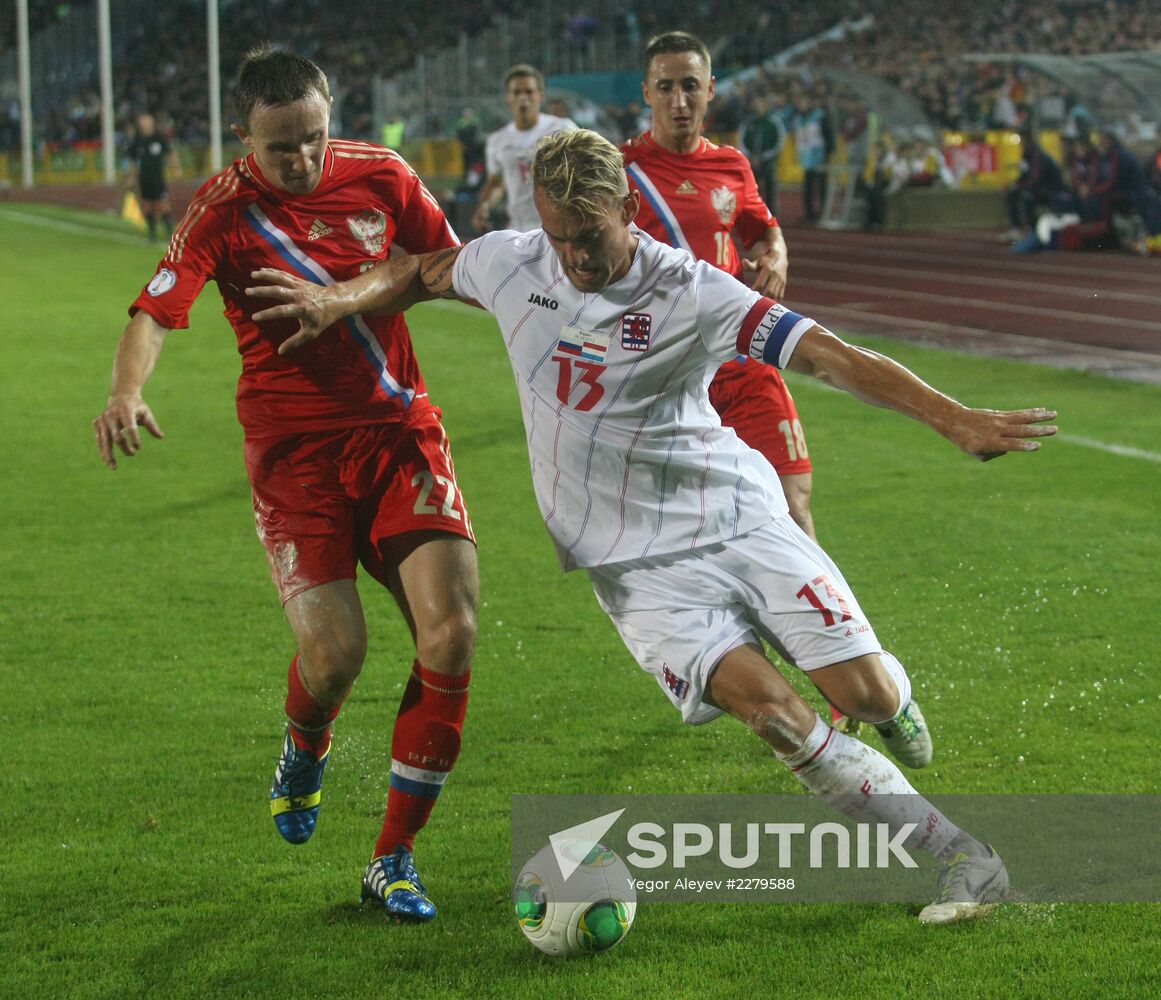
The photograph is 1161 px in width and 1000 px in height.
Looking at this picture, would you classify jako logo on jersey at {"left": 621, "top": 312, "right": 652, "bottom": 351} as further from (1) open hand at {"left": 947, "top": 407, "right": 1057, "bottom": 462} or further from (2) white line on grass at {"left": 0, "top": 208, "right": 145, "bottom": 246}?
(2) white line on grass at {"left": 0, "top": 208, "right": 145, "bottom": 246}

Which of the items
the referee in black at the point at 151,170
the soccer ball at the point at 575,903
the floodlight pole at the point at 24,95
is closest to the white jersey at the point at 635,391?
the soccer ball at the point at 575,903

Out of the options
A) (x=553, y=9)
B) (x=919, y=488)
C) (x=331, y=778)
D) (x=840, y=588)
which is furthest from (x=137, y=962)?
(x=553, y=9)

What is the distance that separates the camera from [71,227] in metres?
28.5

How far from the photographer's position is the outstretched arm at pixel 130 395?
3.69 metres

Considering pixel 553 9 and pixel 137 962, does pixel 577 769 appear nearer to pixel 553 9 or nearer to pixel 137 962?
pixel 137 962

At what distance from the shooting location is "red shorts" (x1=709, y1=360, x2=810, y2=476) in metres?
5.58

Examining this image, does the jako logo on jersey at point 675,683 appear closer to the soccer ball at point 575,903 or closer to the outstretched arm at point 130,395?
the soccer ball at point 575,903

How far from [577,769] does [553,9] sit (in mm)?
43657

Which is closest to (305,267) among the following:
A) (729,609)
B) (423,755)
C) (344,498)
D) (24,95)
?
(344,498)

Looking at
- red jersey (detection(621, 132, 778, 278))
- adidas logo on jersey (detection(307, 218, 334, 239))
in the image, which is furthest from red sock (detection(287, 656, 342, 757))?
red jersey (detection(621, 132, 778, 278))

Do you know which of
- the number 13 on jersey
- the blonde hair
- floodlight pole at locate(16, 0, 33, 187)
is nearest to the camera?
the blonde hair

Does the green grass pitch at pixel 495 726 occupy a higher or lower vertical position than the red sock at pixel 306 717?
lower

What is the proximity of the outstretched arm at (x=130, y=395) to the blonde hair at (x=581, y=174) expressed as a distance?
104cm

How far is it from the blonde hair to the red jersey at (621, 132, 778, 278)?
2.25 m
